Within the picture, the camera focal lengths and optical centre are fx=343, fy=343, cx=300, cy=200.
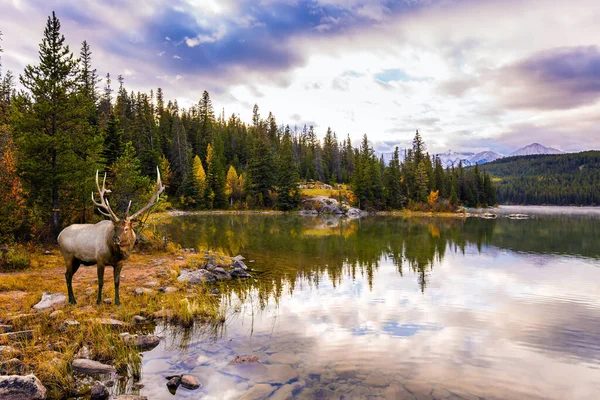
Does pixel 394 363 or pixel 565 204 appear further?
pixel 565 204

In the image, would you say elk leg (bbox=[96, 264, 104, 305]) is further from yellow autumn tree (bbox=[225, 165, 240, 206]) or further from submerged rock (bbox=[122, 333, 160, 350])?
yellow autumn tree (bbox=[225, 165, 240, 206])

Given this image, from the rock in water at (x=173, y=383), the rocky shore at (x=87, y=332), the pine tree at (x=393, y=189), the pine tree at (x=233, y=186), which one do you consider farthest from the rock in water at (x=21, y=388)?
the pine tree at (x=393, y=189)

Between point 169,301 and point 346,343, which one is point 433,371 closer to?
point 346,343

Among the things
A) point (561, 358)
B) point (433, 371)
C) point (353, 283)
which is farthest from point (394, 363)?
point (353, 283)

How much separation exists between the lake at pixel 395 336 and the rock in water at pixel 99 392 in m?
0.66

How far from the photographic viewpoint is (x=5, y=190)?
52.3 feet

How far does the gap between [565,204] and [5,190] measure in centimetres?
18986

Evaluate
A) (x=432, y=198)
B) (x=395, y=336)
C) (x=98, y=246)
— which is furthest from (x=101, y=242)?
(x=432, y=198)

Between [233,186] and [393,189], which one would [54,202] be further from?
[393,189]

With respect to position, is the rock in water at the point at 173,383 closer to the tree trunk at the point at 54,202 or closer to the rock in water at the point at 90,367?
the rock in water at the point at 90,367

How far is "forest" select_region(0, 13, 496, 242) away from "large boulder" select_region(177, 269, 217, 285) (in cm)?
669

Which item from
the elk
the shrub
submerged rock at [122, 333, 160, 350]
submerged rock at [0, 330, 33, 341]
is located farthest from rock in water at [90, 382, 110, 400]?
the shrub

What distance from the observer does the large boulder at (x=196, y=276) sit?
14.3 m

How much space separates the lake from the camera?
21.7 feet
